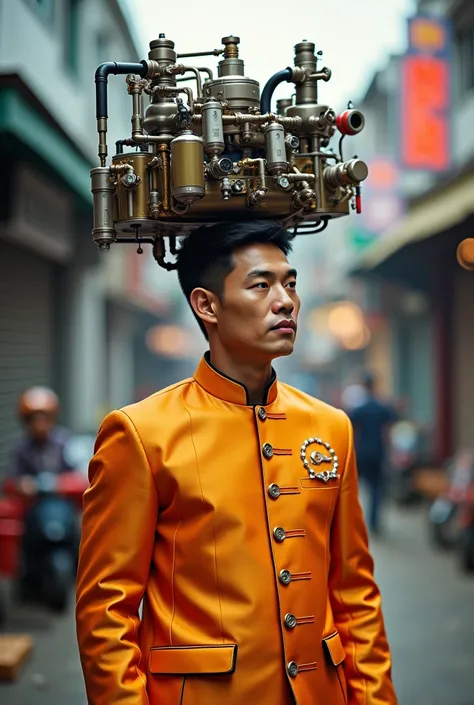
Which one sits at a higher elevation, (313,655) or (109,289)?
(109,289)

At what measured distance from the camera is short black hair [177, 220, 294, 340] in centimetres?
277

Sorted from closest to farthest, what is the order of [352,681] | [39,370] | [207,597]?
[207,597]
[352,681]
[39,370]

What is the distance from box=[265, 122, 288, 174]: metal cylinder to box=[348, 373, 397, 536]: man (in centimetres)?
867

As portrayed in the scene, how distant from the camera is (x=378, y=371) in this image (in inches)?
963

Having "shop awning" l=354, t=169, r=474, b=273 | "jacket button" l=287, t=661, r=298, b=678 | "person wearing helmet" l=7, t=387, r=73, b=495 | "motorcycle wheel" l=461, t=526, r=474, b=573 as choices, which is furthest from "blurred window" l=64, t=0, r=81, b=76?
"jacket button" l=287, t=661, r=298, b=678

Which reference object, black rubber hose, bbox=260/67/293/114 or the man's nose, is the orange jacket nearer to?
the man's nose

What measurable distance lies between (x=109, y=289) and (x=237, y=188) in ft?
A: 57.4

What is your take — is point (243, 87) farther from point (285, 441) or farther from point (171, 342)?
point (171, 342)

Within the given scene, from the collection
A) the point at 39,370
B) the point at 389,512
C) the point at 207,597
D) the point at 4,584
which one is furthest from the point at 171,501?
the point at 389,512

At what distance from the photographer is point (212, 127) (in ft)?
8.64

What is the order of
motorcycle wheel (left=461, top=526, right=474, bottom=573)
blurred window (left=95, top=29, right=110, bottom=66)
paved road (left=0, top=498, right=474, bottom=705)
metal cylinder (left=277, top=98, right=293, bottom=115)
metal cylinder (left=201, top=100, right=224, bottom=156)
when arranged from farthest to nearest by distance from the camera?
blurred window (left=95, top=29, right=110, bottom=66) < motorcycle wheel (left=461, top=526, right=474, bottom=573) < paved road (left=0, top=498, right=474, bottom=705) < metal cylinder (left=277, top=98, right=293, bottom=115) < metal cylinder (left=201, top=100, right=224, bottom=156)

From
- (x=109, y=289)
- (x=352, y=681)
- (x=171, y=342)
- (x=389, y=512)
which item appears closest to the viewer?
(x=352, y=681)

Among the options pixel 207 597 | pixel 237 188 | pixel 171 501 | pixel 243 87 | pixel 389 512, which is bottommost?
pixel 389 512

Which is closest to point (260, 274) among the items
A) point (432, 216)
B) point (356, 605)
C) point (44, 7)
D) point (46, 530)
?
point (356, 605)
